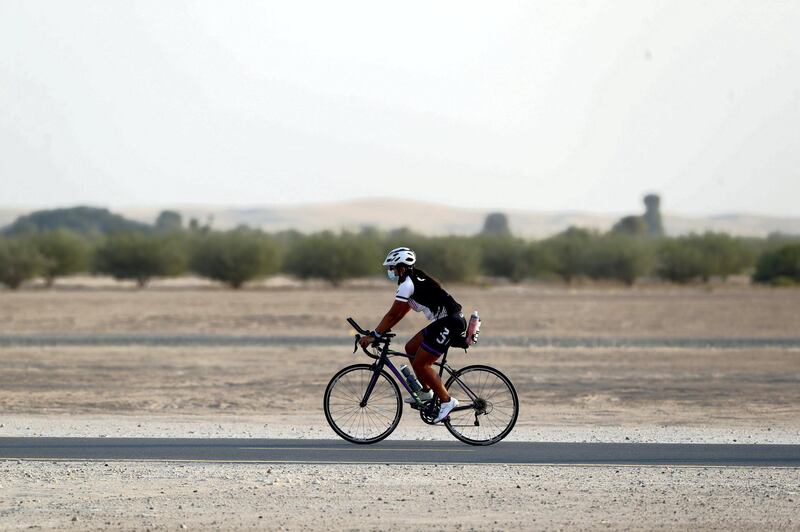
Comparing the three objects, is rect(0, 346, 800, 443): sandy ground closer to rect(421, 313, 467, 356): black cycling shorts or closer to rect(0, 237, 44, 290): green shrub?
rect(421, 313, 467, 356): black cycling shorts

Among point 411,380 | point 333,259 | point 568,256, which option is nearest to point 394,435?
point 411,380

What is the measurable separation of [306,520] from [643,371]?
63.7ft

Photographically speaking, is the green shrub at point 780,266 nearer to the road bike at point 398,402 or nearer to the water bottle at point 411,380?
the road bike at point 398,402

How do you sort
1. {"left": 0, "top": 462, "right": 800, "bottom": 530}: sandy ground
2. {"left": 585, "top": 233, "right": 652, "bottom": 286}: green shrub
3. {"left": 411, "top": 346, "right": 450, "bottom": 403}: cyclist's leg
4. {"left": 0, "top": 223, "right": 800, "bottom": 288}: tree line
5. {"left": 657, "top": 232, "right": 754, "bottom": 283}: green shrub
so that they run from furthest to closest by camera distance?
{"left": 657, "top": 232, "right": 754, "bottom": 283}: green shrub → {"left": 585, "top": 233, "right": 652, "bottom": 286}: green shrub → {"left": 0, "top": 223, "right": 800, "bottom": 288}: tree line → {"left": 411, "top": 346, "right": 450, "bottom": 403}: cyclist's leg → {"left": 0, "top": 462, "right": 800, "bottom": 530}: sandy ground

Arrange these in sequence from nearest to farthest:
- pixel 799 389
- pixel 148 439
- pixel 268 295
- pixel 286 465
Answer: pixel 286 465 < pixel 148 439 < pixel 799 389 < pixel 268 295

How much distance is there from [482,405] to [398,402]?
0.83 metres

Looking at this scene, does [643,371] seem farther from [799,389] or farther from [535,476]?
[535,476]

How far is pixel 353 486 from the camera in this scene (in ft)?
37.3

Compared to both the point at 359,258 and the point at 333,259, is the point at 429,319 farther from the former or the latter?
the point at 359,258

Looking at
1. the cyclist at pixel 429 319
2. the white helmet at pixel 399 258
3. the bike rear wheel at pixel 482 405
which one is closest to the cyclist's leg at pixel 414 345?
the cyclist at pixel 429 319

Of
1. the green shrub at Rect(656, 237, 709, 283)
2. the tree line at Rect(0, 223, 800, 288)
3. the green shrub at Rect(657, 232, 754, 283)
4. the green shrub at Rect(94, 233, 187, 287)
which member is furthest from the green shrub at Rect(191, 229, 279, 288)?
the green shrub at Rect(657, 232, 754, 283)

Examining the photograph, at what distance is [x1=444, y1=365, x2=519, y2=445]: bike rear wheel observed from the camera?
44.2ft

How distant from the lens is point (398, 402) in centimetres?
1353

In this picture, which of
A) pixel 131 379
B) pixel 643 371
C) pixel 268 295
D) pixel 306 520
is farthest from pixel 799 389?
pixel 268 295
